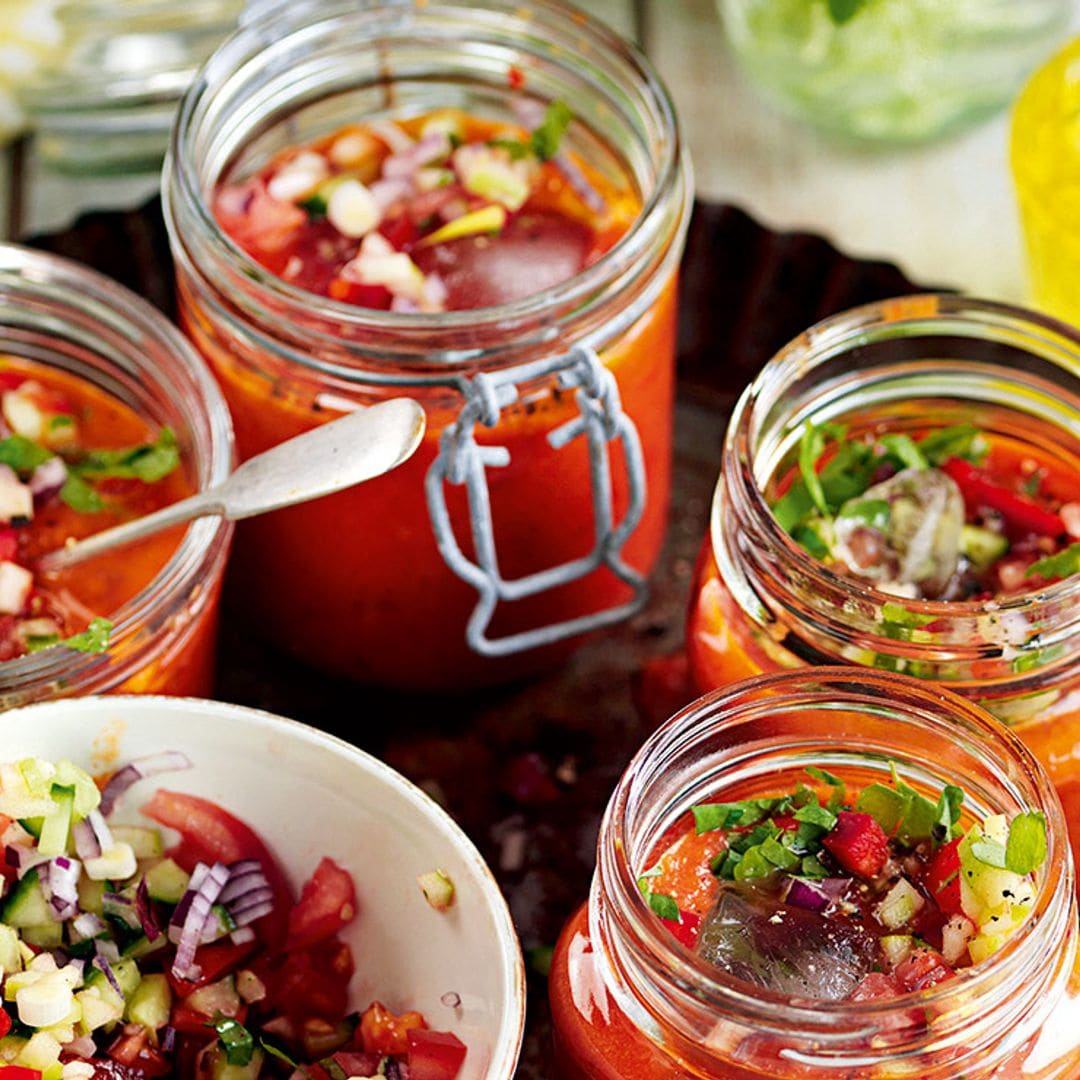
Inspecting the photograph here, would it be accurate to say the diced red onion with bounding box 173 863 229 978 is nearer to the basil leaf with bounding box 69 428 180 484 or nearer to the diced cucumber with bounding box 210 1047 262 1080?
the diced cucumber with bounding box 210 1047 262 1080

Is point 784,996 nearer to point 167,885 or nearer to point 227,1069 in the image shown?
point 227,1069

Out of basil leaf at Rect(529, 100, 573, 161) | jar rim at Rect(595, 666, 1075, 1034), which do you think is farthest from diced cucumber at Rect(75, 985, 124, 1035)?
basil leaf at Rect(529, 100, 573, 161)

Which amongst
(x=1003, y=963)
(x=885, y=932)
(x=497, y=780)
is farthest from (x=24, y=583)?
(x=1003, y=963)

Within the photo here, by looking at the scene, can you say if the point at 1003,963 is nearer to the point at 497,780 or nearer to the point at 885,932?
the point at 885,932

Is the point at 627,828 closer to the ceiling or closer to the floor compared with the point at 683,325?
closer to the ceiling

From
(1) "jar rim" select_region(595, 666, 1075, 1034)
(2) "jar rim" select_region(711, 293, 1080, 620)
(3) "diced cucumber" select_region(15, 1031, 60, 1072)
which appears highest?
(2) "jar rim" select_region(711, 293, 1080, 620)

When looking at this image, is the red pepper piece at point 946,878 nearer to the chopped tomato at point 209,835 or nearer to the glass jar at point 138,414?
the chopped tomato at point 209,835

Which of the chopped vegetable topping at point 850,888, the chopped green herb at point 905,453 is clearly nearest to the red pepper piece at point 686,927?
the chopped vegetable topping at point 850,888

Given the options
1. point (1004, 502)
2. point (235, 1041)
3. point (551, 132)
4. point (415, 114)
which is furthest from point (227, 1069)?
point (415, 114)
